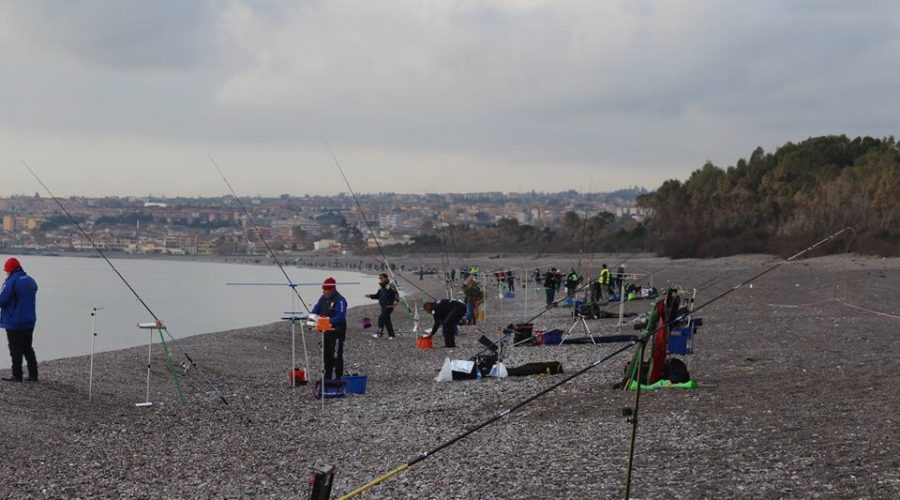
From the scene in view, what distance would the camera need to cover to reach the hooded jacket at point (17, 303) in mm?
12664

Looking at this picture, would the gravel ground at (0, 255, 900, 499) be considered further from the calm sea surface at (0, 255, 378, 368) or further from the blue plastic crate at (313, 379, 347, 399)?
the calm sea surface at (0, 255, 378, 368)

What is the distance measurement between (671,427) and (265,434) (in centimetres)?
389

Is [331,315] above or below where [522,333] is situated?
above

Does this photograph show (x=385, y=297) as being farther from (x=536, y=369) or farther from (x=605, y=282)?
(x=605, y=282)

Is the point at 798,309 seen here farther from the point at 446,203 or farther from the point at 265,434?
the point at 446,203

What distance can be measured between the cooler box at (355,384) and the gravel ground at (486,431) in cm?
30

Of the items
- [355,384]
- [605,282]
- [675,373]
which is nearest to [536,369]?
[355,384]

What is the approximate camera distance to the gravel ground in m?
7.97

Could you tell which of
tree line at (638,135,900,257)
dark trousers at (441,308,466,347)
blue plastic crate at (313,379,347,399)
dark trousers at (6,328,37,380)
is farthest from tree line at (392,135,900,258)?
dark trousers at (6,328,37,380)

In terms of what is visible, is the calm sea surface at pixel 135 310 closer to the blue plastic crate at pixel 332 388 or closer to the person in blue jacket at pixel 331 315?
the person in blue jacket at pixel 331 315

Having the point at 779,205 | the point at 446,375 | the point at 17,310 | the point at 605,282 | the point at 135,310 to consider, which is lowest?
the point at 135,310

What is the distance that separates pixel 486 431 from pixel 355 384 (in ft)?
12.2

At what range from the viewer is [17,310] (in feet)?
41.9

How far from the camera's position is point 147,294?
209 ft
